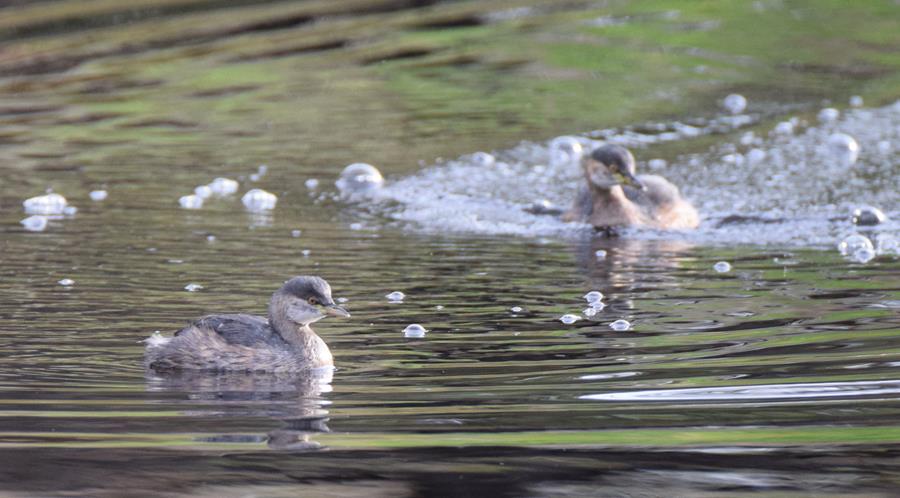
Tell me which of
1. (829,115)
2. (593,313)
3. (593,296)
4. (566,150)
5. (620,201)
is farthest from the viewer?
(829,115)

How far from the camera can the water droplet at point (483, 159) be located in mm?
16422

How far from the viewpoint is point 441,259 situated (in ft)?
39.5

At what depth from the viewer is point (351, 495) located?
5.83 m

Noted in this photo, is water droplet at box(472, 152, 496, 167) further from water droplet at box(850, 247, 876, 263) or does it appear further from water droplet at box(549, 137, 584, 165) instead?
water droplet at box(850, 247, 876, 263)

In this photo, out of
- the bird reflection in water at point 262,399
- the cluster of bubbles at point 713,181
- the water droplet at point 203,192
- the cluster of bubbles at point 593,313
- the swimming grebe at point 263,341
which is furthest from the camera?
the water droplet at point 203,192

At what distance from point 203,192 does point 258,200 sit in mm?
538

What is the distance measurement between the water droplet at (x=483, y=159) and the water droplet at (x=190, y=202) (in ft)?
10.7

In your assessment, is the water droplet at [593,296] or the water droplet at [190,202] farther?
the water droplet at [190,202]

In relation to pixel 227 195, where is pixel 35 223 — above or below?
below

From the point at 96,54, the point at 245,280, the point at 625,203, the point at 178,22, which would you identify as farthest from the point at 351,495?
the point at 178,22

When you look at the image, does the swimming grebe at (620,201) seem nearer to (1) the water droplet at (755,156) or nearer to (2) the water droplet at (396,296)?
(1) the water droplet at (755,156)

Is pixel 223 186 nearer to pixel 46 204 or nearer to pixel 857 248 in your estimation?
pixel 46 204

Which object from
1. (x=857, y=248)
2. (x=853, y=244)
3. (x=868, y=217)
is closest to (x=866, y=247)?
(x=857, y=248)

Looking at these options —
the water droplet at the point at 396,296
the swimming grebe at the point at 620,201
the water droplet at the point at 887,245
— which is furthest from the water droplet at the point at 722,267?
the water droplet at the point at 396,296
